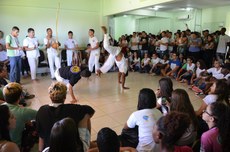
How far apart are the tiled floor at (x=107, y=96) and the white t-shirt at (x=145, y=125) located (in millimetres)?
1205

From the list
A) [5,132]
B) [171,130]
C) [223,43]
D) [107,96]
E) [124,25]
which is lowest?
[107,96]

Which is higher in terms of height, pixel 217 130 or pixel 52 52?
pixel 52 52

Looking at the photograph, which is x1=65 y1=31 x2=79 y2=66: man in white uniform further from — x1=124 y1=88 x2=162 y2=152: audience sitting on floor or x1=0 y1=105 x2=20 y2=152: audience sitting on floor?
x1=0 y1=105 x2=20 y2=152: audience sitting on floor

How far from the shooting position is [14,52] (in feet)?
17.7

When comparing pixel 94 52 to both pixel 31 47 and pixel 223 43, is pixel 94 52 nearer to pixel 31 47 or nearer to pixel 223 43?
pixel 31 47

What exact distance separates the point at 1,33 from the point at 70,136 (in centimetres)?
681

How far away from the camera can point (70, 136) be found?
1.22 meters

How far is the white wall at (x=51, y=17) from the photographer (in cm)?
731

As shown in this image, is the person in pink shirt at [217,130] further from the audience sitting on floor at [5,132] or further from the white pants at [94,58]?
the white pants at [94,58]

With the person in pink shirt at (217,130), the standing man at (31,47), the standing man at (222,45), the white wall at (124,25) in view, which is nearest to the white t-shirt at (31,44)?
the standing man at (31,47)

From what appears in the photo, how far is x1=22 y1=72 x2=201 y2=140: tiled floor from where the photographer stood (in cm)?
353

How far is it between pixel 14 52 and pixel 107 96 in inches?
107

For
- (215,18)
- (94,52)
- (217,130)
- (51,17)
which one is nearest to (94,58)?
(94,52)

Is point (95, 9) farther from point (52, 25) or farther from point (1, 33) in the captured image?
point (1, 33)
